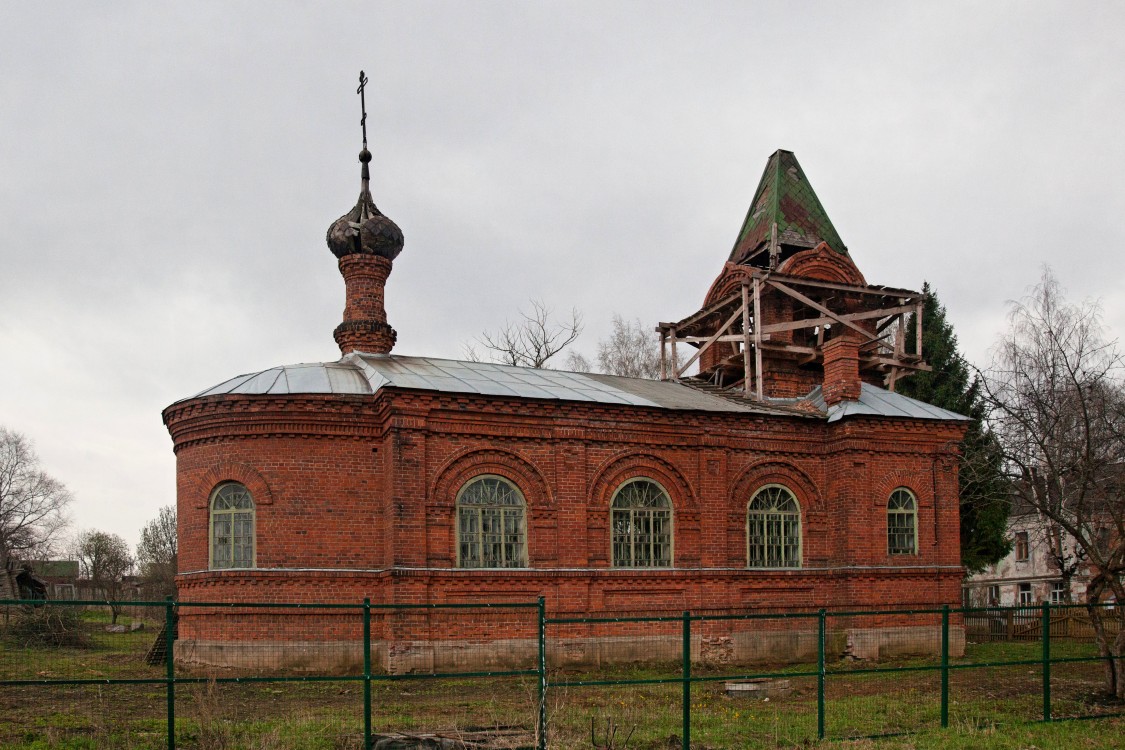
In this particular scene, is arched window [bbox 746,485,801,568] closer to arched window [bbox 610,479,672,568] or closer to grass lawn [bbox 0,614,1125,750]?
arched window [bbox 610,479,672,568]

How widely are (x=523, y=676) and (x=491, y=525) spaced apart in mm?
3137

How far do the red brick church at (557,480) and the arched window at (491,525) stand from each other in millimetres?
31

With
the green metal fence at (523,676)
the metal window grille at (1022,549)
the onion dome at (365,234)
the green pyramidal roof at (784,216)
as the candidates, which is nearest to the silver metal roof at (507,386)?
the onion dome at (365,234)

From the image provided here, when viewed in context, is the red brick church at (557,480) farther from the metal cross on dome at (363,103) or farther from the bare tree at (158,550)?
the bare tree at (158,550)

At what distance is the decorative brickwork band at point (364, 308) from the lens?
19125mm

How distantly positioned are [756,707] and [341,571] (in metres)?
6.69

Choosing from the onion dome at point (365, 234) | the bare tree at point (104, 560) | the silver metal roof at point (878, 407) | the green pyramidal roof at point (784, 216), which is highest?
the green pyramidal roof at point (784, 216)

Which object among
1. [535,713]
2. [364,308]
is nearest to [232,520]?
[364,308]

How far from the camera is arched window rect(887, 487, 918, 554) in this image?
18.2 metres

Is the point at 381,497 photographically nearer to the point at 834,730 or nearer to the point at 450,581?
the point at 450,581

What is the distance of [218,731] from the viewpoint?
8977 mm

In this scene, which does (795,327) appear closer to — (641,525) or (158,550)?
(641,525)

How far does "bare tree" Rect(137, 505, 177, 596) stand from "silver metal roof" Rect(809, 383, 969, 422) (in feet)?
104

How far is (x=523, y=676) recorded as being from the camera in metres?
13.3
